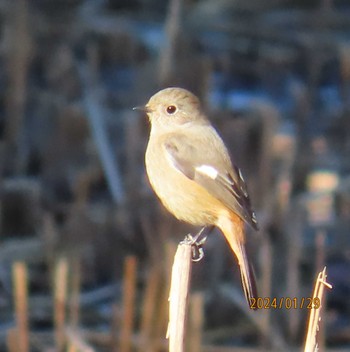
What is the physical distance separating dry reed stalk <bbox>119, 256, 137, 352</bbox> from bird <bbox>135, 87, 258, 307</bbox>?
2.67ft

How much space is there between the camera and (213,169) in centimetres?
577

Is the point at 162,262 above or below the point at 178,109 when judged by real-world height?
below

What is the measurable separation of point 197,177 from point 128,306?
3.91 ft

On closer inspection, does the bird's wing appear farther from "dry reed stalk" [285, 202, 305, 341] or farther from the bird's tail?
"dry reed stalk" [285, 202, 305, 341]

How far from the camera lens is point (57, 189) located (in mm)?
9336

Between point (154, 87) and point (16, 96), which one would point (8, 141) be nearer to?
point (16, 96)

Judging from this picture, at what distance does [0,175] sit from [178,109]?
3.22 meters

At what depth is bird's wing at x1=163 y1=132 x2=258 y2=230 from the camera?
5715mm

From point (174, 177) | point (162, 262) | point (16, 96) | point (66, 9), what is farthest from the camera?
point (66, 9)

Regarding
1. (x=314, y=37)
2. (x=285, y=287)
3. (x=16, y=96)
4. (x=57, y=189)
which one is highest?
(x=314, y=37)

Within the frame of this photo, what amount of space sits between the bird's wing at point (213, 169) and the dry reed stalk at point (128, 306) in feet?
2.83

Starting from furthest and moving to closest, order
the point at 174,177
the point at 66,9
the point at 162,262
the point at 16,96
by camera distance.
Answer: the point at 66,9 → the point at 16,96 → the point at 162,262 → the point at 174,177

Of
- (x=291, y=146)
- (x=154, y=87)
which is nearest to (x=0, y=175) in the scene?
(x=154, y=87)

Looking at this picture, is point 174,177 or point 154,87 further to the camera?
point 154,87
